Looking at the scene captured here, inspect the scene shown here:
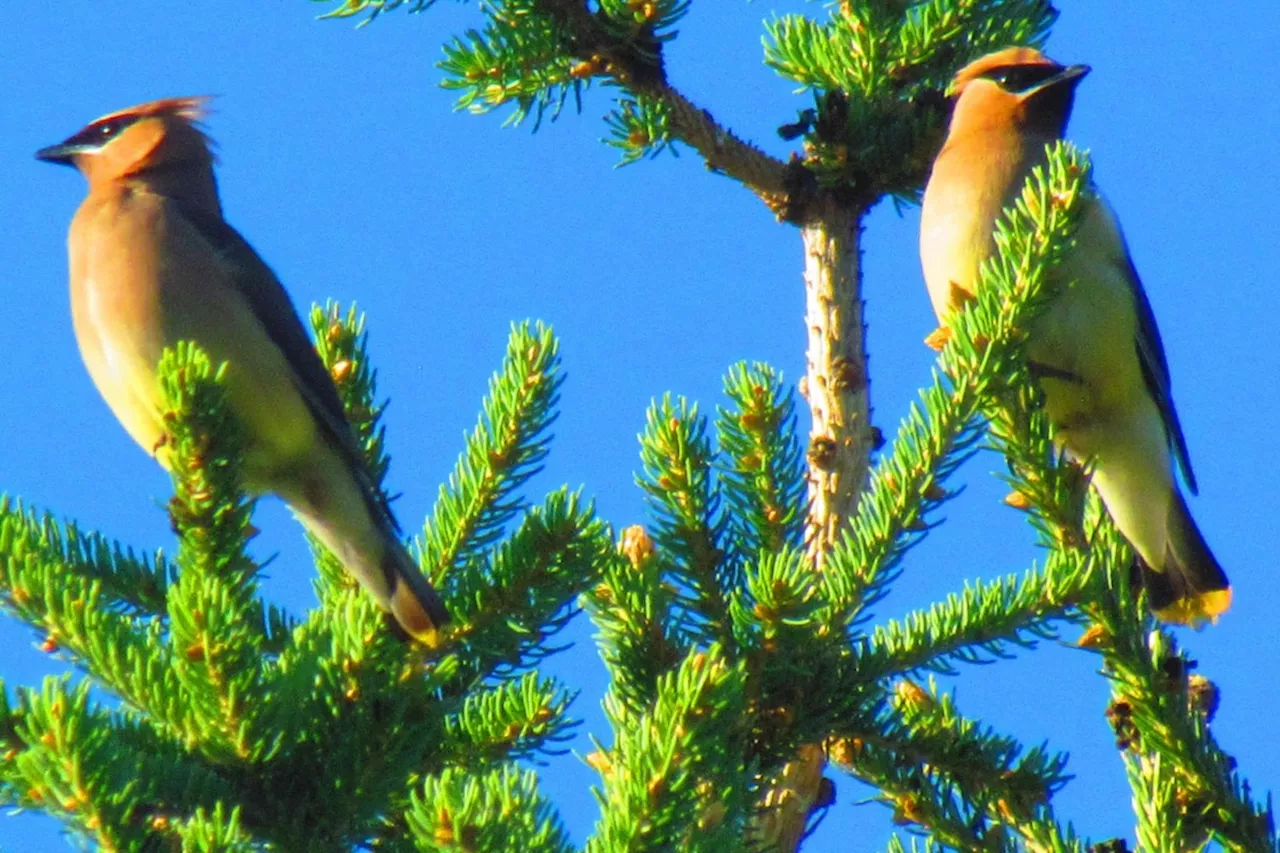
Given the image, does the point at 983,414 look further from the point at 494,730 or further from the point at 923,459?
the point at 494,730

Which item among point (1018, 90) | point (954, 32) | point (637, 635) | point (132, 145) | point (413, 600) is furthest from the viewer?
point (132, 145)

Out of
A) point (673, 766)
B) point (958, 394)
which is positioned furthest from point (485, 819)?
point (958, 394)

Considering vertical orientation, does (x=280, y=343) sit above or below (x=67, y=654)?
above

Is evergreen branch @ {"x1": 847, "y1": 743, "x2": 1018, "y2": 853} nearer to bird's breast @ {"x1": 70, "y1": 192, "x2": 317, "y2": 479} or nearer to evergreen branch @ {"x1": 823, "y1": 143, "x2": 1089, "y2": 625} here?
evergreen branch @ {"x1": 823, "y1": 143, "x2": 1089, "y2": 625}

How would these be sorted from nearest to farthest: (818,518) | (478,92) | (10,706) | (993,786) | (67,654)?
(10,706) → (67,654) → (993,786) → (818,518) → (478,92)

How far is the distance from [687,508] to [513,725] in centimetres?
42

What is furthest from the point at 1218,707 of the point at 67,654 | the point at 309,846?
the point at 67,654

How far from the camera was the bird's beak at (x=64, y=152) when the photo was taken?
4844 mm

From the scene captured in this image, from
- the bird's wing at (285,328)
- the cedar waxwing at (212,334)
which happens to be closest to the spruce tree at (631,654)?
the bird's wing at (285,328)

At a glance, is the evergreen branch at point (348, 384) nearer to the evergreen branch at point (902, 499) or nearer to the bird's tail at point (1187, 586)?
the evergreen branch at point (902, 499)

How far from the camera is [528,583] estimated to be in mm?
2500

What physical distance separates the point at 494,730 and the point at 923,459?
2.47ft

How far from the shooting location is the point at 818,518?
10.9 ft

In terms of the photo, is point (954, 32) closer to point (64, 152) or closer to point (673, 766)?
point (673, 766)
